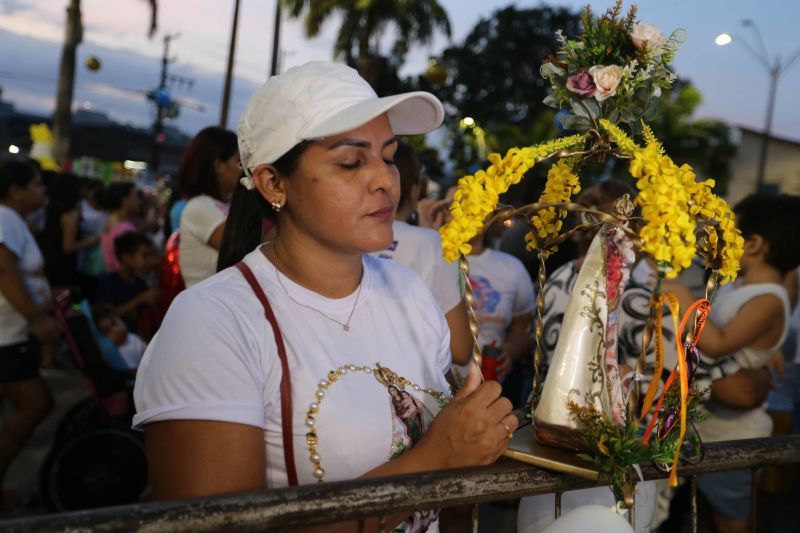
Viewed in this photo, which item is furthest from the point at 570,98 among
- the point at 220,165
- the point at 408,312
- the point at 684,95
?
the point at 684,95

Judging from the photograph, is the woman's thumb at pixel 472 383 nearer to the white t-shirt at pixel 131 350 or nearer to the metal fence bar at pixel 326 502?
the metal fence bar at pixel 326 502

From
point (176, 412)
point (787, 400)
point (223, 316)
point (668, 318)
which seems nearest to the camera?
point (176, 412)

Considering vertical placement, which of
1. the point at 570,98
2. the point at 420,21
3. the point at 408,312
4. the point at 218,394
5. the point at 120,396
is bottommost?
the point at 120,396

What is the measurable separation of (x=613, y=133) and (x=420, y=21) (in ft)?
77.3

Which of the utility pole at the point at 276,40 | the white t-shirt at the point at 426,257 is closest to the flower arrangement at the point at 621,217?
the white t-shirt at the point at 426,257

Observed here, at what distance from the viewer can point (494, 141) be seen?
33.1 metres

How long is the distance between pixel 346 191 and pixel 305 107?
210 millimetres

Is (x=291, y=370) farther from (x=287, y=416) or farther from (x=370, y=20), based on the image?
(x=370, y=20)

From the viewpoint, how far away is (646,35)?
1650mm

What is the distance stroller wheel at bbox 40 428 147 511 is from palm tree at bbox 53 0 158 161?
13.8 meters

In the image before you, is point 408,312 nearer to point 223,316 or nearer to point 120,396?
point 223,316

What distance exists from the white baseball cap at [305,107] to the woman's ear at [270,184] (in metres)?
0.03

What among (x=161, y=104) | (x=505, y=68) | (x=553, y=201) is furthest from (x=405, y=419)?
(x=505, y=68)

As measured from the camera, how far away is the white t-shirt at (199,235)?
3633mm
